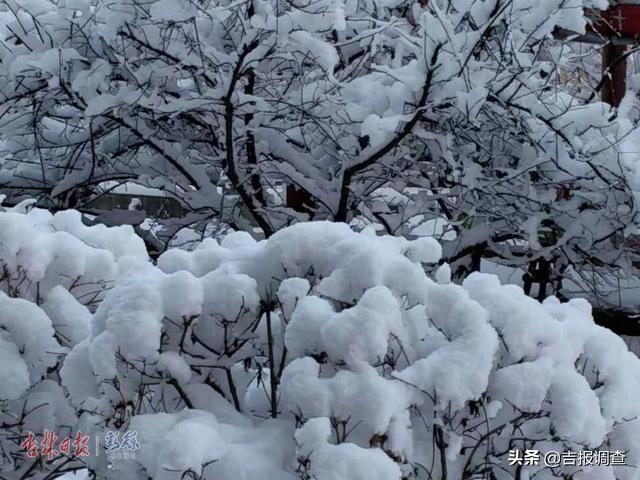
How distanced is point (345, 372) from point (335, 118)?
7.29 ft

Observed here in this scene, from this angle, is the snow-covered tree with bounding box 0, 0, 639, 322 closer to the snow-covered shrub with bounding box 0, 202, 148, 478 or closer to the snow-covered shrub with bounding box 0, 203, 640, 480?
the snow-covered shrub with bounding box 0, 202, 148, 478

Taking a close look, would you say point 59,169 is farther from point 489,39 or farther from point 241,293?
point 241,293

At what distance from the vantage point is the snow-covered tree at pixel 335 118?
125 inches

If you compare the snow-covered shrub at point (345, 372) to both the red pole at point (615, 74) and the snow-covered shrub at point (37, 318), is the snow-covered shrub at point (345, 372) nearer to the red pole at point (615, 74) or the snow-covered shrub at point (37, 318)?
the snow-covered shrub at point (37, 318)

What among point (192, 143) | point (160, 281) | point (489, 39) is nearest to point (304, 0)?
point (489, 39)

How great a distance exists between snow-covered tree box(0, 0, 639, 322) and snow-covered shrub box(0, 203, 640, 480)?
124 centimetres

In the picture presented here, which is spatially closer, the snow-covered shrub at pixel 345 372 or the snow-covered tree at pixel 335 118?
the snow-covered shrub at pixel 345 372

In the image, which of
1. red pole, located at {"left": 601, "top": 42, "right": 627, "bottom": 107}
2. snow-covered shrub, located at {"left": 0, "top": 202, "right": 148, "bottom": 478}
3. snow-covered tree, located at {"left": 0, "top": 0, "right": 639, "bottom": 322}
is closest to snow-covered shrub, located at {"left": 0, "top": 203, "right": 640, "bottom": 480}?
snow-covered shrub, located at {"left": 0, "top": 202, "right": 148, "bottom": 478}

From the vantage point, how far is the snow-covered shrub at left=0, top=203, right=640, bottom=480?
1568 millimetres

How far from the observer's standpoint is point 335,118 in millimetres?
3666

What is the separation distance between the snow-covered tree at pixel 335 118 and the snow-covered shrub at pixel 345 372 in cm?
124

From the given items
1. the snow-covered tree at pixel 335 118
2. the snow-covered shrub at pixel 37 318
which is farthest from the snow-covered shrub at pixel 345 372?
the snow-covered tree at pixel 335 118

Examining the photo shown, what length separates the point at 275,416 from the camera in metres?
1.85

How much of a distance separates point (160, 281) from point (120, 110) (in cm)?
200
